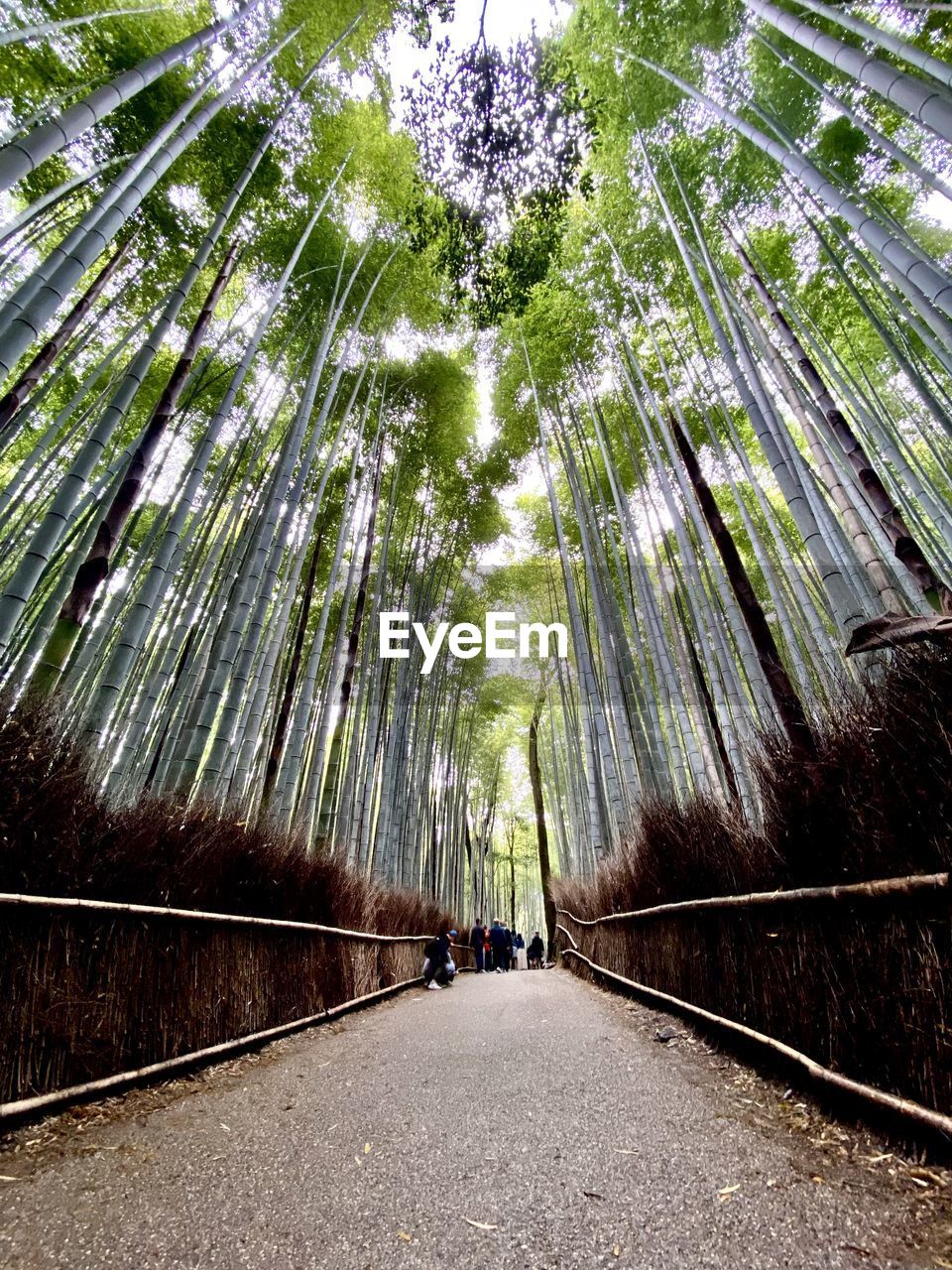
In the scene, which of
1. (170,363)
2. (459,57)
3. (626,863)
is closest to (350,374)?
(170,363)

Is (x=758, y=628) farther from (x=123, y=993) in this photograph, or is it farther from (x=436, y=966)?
(x=436, y=966)

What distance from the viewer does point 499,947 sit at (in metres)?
10.7

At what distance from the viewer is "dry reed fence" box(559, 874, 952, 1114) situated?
111 cm

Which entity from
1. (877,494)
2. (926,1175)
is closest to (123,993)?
(926,1175)

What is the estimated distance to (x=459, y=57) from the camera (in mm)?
2934

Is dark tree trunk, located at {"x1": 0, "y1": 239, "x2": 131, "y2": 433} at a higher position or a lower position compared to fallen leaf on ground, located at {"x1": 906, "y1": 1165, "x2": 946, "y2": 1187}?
higher

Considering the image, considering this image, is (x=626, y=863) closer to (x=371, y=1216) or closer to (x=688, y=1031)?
(x=688, y=1031)

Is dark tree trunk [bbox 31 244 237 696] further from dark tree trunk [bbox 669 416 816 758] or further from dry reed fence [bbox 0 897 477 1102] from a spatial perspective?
dark tree trunk [bbox 669 416 816 758]

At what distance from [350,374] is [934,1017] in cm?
710

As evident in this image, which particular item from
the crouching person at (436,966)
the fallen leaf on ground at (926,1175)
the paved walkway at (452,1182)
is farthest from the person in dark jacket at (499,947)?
the fallen leaf on ground at (926,1175)

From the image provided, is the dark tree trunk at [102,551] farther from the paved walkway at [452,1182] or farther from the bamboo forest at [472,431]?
the paved walkway at [452,1182]

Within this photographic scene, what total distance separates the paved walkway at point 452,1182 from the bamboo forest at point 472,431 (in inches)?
6.4

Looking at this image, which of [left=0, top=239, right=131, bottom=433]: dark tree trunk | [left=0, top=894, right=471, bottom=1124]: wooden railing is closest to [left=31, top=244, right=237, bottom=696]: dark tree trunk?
[left=0, top=894, right=471, bottom=1124]: wooden railing

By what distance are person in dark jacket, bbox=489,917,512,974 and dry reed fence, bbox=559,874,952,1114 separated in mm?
9565
